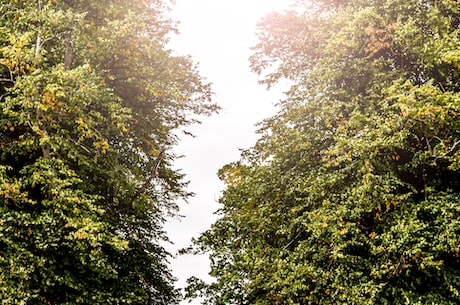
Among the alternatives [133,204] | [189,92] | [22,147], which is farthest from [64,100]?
[189,92]

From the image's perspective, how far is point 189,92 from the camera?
19125 mm

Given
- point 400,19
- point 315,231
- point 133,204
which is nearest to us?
point 315,231

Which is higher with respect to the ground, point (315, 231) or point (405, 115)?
point (405, 115)

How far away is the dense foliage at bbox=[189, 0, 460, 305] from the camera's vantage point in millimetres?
10344

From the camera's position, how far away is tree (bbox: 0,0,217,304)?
10320 mm

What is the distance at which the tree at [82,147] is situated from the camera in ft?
33.9

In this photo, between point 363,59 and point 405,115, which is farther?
point 363,59

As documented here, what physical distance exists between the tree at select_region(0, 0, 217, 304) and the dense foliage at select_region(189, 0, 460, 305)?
3.60 metres

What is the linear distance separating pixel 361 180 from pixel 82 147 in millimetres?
8929

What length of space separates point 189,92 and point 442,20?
11.3 meters

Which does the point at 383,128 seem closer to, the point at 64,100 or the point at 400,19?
the point at 400,19

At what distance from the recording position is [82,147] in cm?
1270

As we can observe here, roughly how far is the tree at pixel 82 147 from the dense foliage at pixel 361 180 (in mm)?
3604

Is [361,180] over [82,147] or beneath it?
beneath
